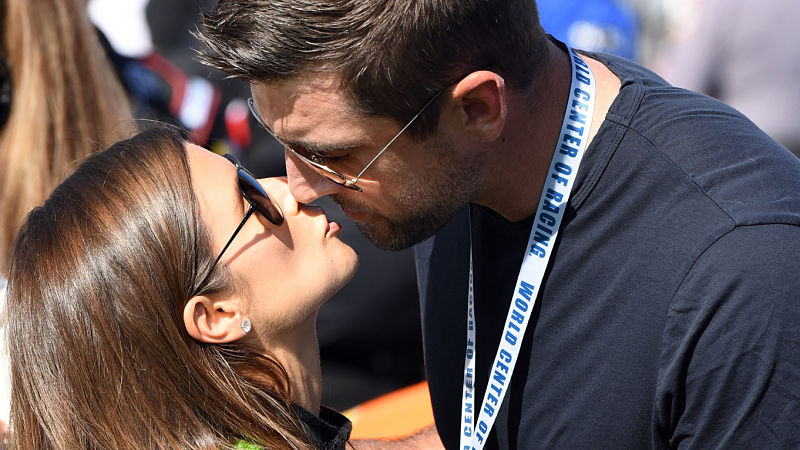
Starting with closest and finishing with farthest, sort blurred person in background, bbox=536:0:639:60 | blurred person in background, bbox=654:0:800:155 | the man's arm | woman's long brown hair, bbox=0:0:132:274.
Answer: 1. the man's arm
2. woman's long brown hair, bbox=0:0:132:274
3. blurred person in background, bbox=654:0:800:155
4. blurred person in background, bbox=536:0:639:60

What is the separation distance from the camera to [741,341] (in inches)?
61.4

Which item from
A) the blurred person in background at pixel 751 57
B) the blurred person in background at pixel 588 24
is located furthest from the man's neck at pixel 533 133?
the blurred person in background at pixel 751 57

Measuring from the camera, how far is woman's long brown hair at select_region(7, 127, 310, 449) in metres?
1.79

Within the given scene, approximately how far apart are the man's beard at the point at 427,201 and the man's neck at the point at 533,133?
0.05m

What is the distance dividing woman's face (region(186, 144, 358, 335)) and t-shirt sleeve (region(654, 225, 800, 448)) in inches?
32.0

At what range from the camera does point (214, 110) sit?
13.4ft

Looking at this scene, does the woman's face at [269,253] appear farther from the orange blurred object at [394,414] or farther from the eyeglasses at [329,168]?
the orange blurred object at [394,414]

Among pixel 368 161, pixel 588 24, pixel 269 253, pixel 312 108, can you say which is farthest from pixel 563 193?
pixel 588 24

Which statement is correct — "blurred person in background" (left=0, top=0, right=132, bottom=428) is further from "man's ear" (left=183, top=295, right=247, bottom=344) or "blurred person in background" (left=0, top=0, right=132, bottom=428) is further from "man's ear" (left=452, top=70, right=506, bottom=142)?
"man's ear" (left=452, top=70, right=506, bottom=142)

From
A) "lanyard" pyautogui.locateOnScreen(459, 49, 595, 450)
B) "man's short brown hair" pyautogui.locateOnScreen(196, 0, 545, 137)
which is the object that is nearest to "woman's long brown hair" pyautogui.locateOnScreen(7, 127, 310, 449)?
"man's short brown hair" pyautogui.locateOnScreen(196, 0, 545, 137)

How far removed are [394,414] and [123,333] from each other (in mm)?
1521

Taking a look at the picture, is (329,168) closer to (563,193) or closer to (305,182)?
(305,182)

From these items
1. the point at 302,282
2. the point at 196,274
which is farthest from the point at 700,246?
the point at 196,274

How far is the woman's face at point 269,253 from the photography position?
190 centimetres
